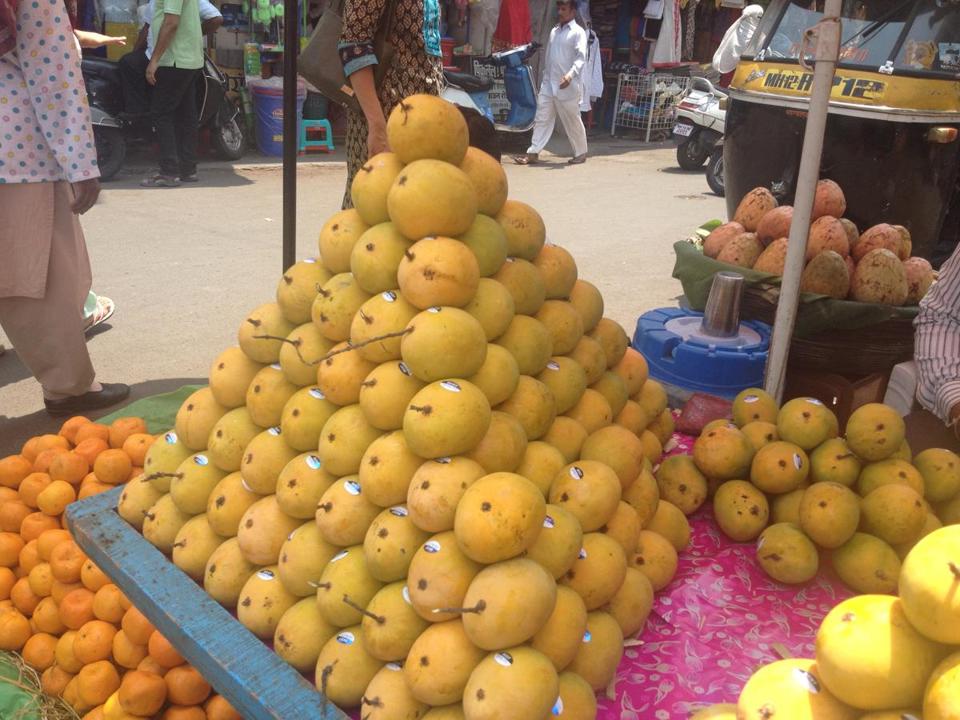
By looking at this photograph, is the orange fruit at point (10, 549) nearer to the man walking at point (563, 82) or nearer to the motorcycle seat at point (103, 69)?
the motorcycle seat at point (103, 69)

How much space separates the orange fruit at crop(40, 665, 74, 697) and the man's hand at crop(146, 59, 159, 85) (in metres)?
7.01

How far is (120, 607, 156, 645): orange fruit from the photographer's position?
2.11 meters

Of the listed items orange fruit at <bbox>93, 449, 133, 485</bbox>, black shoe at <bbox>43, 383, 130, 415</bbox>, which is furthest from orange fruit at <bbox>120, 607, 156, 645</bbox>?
black shoe at <bbox>43, 383, 130, 415</bbox>

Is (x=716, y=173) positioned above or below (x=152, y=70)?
below

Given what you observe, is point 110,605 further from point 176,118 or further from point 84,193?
point 176,118

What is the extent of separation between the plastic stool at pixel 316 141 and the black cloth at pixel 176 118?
6.79 feet

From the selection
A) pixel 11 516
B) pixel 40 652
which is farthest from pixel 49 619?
pixel 11 516

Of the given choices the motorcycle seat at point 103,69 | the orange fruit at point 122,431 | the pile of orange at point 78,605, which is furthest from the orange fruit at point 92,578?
the motorcycle seat at point 103,69

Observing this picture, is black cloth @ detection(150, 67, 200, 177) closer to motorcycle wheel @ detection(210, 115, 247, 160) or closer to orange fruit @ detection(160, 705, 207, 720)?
motorcycle wheel @ detection(210, 115, 247, 160)

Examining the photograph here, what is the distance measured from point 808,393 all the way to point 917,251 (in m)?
2.01

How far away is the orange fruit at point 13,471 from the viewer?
274 centimetres

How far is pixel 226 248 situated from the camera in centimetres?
661

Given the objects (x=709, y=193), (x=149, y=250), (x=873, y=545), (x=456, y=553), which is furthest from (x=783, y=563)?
(x=709, y=193)

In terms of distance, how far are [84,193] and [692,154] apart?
1022 centimetres
